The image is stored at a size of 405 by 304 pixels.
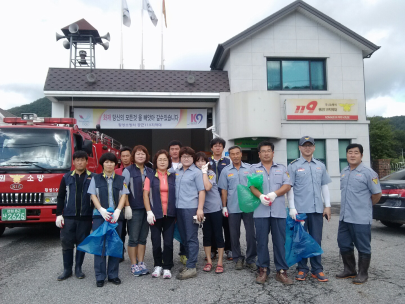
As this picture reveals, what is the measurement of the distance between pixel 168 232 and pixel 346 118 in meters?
11.5

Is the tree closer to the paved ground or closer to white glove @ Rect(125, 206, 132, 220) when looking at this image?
the paved ground

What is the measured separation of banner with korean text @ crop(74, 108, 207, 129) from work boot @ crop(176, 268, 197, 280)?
32.1 feet

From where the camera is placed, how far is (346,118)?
13.7 m

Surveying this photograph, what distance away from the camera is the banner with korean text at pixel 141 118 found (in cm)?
1351

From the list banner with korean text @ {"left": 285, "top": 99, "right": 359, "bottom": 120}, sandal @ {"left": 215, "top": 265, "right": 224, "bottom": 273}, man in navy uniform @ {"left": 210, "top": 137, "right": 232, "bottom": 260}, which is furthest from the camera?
banner with korean text @ {"left": 285, "top": 99, "right": 359, "bottom": 120}

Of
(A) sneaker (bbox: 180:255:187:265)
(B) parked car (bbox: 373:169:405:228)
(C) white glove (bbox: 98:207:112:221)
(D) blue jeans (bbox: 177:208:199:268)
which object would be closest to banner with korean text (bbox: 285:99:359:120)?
(B) parked car (bbox: 373:169:405:228)

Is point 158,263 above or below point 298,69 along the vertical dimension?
below

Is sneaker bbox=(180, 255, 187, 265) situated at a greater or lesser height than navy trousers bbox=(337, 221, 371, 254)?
lesser

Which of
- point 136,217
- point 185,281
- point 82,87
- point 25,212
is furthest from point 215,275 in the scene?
point 82,87

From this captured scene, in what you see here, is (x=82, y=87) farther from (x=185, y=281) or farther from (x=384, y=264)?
(x=384, y=264)

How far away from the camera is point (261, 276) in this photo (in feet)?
13.9

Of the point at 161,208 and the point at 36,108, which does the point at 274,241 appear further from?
the point at 36,108

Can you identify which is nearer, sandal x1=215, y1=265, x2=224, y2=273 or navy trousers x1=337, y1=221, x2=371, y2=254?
navy trousers x1=337, y1=221, x2=371, y2=254

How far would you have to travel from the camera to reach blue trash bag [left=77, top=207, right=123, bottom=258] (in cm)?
414
